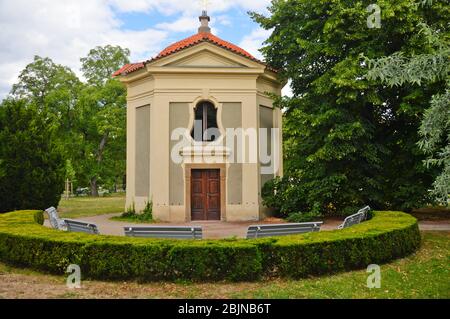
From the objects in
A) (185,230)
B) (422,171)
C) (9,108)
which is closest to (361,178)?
(422,171)

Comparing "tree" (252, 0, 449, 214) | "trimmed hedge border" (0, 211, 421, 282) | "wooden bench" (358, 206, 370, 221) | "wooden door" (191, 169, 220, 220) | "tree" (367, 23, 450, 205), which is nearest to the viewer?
"trimmed hedge border" (0, 211, 421, 282)

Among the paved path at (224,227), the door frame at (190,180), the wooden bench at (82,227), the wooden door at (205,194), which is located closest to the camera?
the wooden bench at (82,227)

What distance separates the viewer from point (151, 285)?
25.0ft

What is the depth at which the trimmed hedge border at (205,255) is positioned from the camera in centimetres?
774

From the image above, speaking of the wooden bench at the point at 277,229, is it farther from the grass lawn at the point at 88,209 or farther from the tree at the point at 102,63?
the tree at the point at 102,63

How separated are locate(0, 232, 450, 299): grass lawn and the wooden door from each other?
918 centimetres

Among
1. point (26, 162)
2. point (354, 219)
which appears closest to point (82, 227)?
point (354, 219)

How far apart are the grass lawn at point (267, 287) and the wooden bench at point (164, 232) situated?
1.79m

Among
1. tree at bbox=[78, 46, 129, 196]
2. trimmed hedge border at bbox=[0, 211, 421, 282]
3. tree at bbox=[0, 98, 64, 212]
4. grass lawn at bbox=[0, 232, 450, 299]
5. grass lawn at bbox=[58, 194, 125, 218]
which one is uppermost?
tree at bbox=[78, 46, 129, 196]

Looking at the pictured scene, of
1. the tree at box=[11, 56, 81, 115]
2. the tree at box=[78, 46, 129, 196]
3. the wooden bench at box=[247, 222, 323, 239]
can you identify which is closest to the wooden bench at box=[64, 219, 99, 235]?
the wooden bench at box=[247, 222, 323, 239]

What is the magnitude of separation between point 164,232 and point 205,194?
7.96m

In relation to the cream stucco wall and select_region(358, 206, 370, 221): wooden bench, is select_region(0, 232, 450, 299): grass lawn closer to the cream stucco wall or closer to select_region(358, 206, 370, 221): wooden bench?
select_region(358, 206, 370, 221): wooden bench

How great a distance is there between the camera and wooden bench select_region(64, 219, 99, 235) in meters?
10.1

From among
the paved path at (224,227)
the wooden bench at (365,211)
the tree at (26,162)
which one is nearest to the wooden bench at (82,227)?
the paved path at (224,227)
